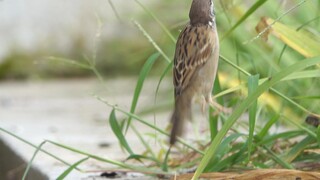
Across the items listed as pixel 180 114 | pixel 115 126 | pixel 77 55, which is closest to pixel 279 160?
pixel 180 114

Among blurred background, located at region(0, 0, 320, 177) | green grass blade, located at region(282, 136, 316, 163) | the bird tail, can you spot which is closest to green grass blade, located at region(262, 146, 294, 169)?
green grass blade, located at region(282, 136, 316, 163)

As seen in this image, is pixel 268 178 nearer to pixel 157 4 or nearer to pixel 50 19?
pixel 157 4

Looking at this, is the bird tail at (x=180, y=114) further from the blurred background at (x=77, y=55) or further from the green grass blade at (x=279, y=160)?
the blurred background at (x=77, y=55)

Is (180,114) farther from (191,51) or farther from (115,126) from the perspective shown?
(115,126)

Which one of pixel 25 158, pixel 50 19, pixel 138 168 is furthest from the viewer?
pixel 50 19

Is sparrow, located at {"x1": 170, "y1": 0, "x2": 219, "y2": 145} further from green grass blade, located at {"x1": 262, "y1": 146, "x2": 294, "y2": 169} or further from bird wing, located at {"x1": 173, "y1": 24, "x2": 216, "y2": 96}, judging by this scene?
green grass blade, located at {"x1": 262, "y1": 146, "x2": 294, "y2": 169}

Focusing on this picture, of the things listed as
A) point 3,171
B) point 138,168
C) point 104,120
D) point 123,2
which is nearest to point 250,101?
point 138,168

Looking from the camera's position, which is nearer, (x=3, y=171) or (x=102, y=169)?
(x=102, y=169)

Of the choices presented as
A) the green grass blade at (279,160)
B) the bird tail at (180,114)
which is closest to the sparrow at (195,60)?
the bird tail at (180,114)
